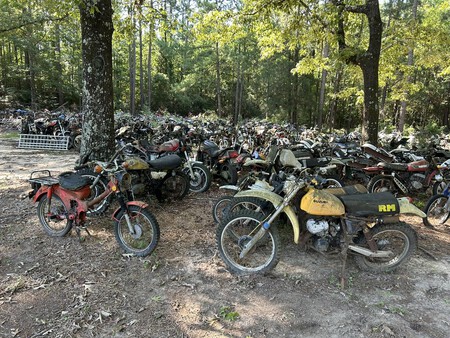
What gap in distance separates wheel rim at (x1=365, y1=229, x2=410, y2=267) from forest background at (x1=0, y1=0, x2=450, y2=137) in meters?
4.66

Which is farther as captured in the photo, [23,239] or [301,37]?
[301,37]

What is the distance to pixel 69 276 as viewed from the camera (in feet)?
10.0

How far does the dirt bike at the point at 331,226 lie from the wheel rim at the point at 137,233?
894 millimetres

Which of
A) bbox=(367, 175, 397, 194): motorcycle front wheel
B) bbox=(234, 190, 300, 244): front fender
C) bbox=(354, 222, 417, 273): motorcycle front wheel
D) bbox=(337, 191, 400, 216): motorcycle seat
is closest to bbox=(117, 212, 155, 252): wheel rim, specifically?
bbox=(234, 190, 300, 244): front fender

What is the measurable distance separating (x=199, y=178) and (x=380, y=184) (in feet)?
10.5

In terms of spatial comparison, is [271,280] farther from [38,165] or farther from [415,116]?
[415,116]

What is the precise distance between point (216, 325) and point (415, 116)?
33.3m

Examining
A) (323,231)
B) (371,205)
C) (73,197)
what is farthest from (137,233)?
(371,205)

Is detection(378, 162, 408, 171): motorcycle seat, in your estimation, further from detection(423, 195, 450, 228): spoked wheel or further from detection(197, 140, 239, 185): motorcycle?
detection(197, 140, 239, 185): motorcycle

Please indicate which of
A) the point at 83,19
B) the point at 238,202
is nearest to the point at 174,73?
the point at 83,19

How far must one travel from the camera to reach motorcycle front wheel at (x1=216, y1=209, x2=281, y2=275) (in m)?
3.07

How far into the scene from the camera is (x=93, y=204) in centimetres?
366

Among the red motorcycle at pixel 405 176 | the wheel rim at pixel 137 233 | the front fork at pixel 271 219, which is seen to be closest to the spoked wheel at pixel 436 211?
the red motorcycle at pixel 405 176

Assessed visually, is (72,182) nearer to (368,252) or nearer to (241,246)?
(241,246)
